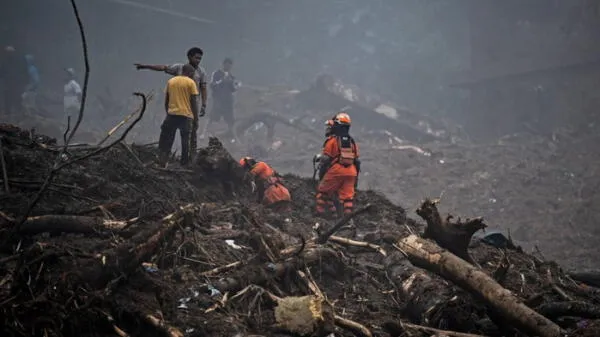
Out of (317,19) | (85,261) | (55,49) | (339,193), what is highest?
(317,19)

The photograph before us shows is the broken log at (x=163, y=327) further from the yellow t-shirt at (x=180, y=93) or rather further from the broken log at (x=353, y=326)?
the yellow t-shirt at (x=180, y=93)

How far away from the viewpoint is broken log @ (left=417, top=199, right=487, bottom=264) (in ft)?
13.5

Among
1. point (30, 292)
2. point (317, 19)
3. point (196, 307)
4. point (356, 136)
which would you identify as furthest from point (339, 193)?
point (317, 19)

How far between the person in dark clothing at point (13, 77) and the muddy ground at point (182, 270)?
999 cm

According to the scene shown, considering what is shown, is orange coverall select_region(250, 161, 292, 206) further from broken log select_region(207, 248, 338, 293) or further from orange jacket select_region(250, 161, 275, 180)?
broken log select_region(207, 248, 338, 293)

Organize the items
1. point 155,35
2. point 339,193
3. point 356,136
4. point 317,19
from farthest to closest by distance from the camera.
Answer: point 317,19, point 155,35, point 356,136, point 339,193

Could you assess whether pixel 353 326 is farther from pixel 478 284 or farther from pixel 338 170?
pixel 338 170

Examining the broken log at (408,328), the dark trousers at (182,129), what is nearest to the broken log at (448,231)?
the broken log at (408,328)

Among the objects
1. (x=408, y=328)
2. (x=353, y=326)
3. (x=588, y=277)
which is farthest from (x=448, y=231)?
(x=588, y=277)

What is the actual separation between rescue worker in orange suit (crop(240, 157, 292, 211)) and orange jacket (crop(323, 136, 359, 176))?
79 centimetres

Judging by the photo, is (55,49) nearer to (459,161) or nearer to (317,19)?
(317,19)

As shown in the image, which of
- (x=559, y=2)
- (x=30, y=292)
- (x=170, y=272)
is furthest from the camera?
(x=559, y=2)

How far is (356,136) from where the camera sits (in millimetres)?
17906

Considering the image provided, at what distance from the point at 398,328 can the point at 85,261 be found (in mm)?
2155
